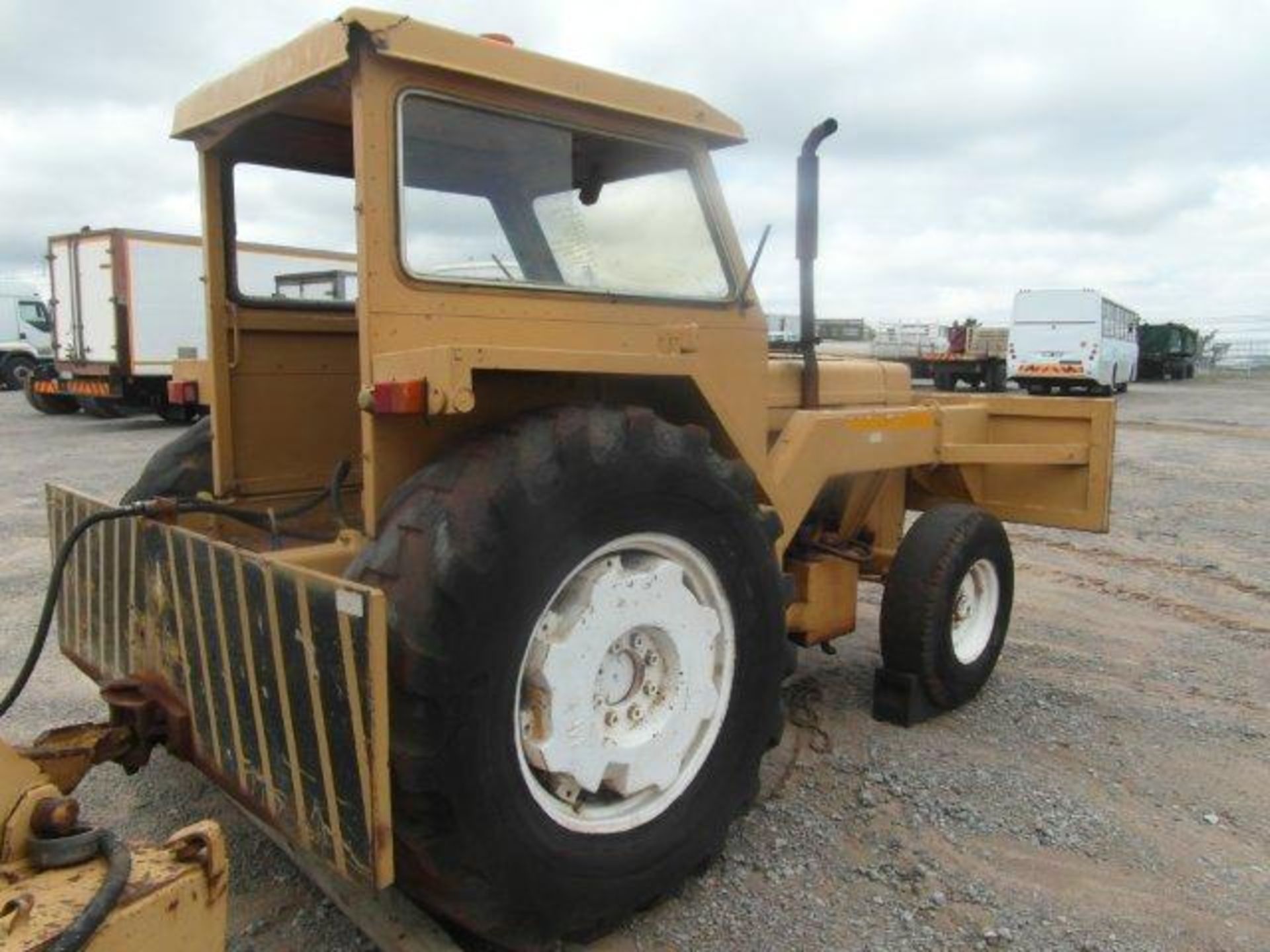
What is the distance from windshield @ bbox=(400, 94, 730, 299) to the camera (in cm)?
289

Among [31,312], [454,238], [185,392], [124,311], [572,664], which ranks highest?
[31,312]

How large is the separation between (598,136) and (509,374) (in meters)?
0.88

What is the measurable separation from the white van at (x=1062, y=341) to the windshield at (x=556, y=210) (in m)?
26.3

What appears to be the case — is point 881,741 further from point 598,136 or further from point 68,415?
point 68,415

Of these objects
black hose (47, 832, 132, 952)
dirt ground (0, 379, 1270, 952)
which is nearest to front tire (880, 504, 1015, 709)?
dirt ground (0, 379, 1270, 952)

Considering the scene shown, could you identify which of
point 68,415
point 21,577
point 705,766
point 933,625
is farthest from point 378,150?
point 68,415

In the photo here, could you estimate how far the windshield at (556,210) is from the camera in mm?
2891

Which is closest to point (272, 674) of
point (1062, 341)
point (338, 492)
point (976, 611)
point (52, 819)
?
point (52, 819)

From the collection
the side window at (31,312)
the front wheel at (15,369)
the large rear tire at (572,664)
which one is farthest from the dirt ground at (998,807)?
the front wheel at (15,369)

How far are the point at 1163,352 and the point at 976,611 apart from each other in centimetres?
4425

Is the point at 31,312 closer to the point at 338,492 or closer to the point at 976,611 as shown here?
the point at 338,492

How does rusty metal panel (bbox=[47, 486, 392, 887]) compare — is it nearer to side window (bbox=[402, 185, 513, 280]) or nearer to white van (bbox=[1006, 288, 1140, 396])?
side window (bbox=[402, 185, 513, 280])

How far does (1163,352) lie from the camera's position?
142 ft

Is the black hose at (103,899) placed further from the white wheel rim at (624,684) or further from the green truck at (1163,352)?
the green truck at (1163,352)
